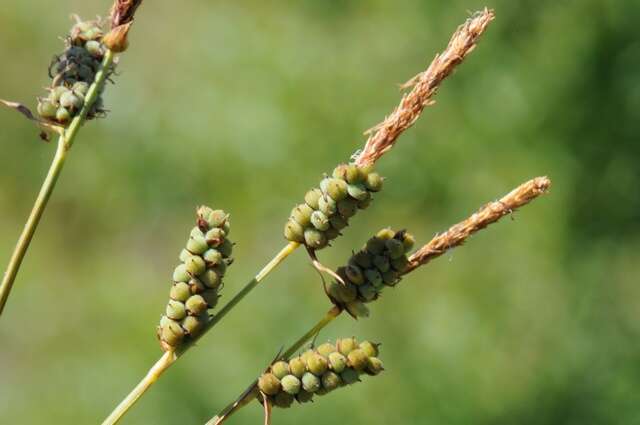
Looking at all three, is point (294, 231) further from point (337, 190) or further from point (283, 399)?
point (283, 399)

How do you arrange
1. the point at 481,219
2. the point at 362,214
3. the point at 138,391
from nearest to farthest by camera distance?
1. the point at 138,391
2. the point at 481,219
3. the point at 362,214

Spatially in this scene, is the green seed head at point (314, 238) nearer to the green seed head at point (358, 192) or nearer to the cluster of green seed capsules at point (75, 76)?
the green seed head at point (358, 192)

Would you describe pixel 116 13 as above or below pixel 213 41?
below

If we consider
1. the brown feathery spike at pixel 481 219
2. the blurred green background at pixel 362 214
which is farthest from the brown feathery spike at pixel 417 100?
the blurred green background at pixel 362 214

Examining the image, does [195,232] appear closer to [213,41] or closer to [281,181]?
[281,181]

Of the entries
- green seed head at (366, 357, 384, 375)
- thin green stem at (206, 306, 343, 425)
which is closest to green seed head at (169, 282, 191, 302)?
thin green stem at (206, 306, 343, 425)

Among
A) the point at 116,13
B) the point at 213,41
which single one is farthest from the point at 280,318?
the point at 116,13

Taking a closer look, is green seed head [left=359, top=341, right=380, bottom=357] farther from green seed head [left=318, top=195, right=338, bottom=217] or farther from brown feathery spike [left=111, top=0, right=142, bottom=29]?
brown feathery spike [left=111, top=0, right=142, bottom=29]

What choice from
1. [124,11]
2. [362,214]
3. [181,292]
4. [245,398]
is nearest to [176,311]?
[181,292]
